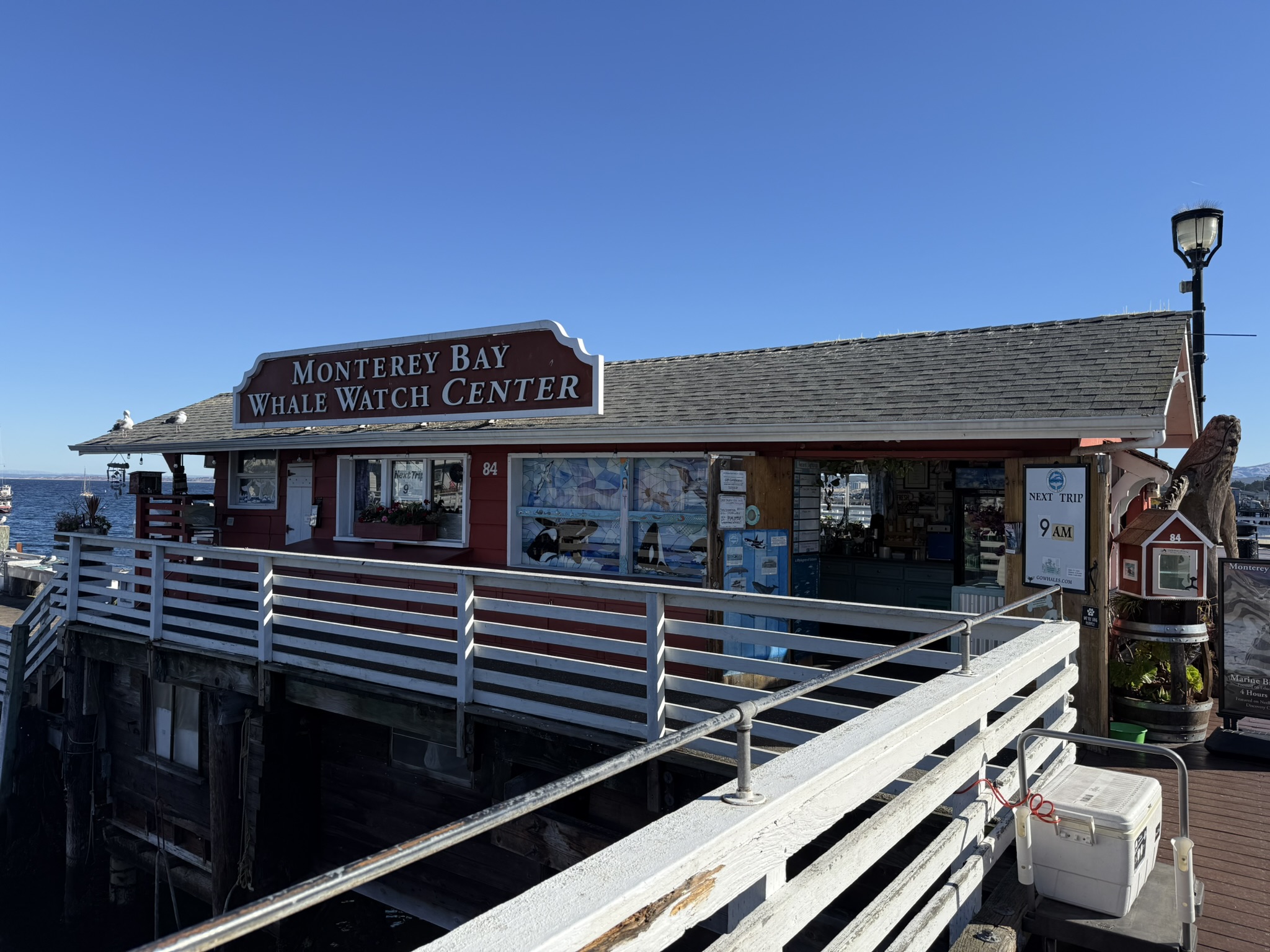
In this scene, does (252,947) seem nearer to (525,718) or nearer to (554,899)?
(525,718)

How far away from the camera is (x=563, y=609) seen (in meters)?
6.16

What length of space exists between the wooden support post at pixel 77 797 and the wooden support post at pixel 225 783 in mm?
3335

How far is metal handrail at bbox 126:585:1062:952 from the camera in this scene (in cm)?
110

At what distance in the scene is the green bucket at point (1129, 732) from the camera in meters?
6.79

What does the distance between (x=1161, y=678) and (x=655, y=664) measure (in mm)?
4637

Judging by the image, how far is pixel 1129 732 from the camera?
22.4ft

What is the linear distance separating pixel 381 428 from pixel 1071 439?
856 cm

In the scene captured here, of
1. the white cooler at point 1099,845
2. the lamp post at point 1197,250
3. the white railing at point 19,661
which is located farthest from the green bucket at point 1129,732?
the white railing at point 19,661

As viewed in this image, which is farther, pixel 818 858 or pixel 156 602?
pixel 156 602

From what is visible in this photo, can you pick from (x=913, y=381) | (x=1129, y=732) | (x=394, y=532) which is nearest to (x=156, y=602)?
(x=394, y=532)

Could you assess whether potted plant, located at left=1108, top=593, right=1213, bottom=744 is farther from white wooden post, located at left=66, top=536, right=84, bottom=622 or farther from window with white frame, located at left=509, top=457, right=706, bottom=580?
white wooden post, located at left=66, top=536, right=84, bottom=622

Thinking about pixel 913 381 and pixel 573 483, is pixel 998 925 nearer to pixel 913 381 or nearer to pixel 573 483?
A: pixel 913 381

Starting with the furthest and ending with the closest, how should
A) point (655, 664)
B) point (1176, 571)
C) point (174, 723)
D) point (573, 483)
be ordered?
point (174, 723) → point (573, 483) → point (1176, 571) → point (655, 664)

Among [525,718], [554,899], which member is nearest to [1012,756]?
[525,718]
